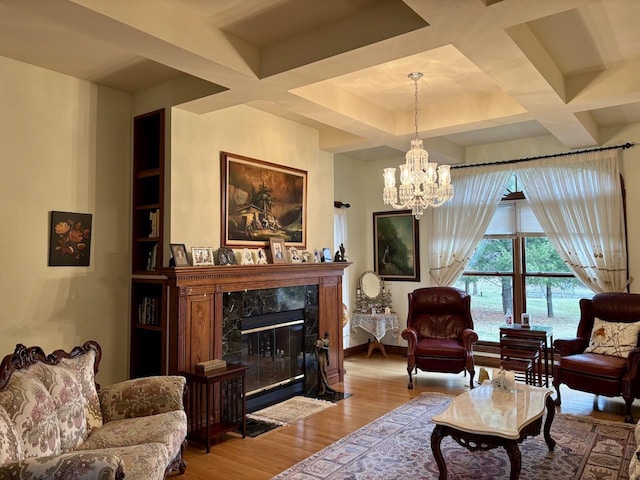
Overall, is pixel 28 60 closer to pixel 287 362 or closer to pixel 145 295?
pixel 145 295

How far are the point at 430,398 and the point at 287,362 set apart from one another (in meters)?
1.57

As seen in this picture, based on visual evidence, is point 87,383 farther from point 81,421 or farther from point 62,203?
point 62,203

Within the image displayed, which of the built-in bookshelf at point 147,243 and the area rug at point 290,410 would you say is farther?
the area rug at point 290,410

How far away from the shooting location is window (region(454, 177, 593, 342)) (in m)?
6.07

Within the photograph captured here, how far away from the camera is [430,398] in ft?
16.1

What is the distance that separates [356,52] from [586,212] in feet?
13.4

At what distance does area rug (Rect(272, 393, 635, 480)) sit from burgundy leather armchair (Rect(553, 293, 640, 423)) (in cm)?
31

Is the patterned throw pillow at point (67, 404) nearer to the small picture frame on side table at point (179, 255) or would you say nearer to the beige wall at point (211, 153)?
the small picture frame on side table at point (179, 255)

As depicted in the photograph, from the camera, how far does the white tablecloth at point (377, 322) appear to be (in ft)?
22.6

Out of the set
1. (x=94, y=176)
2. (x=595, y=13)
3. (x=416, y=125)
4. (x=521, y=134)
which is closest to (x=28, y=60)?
(x=94, y=176)

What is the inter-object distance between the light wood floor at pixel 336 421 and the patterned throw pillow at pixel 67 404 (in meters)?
0.88

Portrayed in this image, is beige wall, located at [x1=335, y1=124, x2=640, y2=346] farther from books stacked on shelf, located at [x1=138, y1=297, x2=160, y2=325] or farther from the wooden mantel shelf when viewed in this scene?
books stacked on shelf, located at [x1=138, y1=297, x2=160, y2=325]

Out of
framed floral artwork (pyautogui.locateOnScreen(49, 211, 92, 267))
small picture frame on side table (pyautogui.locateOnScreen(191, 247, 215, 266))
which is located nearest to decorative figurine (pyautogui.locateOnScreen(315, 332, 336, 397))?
small picture frame on side table (pyautogui.locateOnScreen(191, 247, 215, 266))

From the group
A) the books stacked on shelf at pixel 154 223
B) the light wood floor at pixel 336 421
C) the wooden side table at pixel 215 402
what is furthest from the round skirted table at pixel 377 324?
the books stacked on shelf at pixel 154 223
